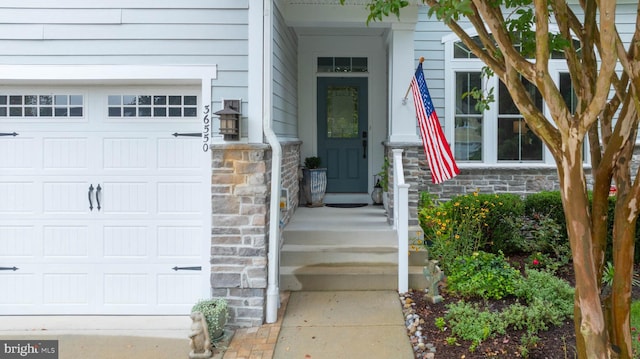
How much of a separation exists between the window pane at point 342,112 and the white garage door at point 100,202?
10.8ft

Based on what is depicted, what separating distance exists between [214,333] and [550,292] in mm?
3079

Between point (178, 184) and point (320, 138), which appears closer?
point (178, 184)

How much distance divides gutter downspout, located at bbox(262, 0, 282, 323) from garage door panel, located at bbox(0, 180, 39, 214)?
2.38 m

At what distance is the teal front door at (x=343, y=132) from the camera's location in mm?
7617

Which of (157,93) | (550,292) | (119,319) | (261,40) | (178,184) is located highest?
(261,40)

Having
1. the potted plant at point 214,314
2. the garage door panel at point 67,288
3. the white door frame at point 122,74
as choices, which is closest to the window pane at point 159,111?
the white door frame at point 122,74

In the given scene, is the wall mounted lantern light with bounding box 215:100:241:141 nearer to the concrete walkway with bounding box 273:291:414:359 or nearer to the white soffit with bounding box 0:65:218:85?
the white soffit with bounding box 0:65:218:85

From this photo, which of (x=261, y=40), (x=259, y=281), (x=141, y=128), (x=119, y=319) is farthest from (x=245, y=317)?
(x=261, y=40)

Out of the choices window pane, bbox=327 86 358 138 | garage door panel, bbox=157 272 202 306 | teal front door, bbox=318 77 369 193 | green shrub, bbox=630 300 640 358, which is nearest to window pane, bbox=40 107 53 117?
garage door panel, bbox=157 272 202 306

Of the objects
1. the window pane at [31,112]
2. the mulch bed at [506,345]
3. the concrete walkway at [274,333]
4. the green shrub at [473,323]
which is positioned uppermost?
the window pane at [31,112]

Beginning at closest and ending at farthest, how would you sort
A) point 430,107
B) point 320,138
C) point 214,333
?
1. point 214,333
2. point 430,107
3. point 320,138

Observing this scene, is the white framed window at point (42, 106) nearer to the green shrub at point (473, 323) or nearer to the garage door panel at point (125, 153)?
the garage door panel at point (125, 153)

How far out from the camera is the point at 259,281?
4449 millimetres

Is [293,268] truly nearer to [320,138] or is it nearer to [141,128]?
[141,128]
